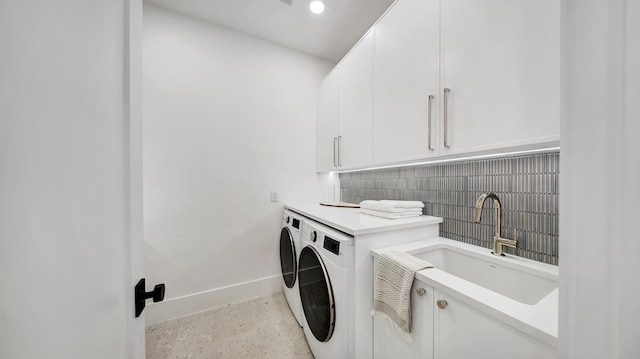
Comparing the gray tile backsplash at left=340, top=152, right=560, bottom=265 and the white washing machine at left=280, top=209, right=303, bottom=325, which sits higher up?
the gray tile backsplash at left=340, top=152, right=560, bottom=265

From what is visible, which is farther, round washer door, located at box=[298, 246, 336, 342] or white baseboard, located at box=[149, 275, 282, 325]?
white baseboard, located at box=[149, 275, 282, 325]

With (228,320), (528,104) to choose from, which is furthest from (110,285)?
(228,320)

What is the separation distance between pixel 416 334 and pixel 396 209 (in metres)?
0.66

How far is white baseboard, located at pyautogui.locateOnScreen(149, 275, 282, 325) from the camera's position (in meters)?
1.70

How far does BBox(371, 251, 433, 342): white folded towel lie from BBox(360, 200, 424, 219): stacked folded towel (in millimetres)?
364

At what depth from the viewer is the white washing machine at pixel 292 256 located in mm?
1620

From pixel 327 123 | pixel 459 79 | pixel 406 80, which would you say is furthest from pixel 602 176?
pixel 327 123

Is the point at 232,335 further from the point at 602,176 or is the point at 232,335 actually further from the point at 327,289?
the point at 602,176

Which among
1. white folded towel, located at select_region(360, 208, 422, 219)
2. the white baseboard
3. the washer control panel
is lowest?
the white baseboard

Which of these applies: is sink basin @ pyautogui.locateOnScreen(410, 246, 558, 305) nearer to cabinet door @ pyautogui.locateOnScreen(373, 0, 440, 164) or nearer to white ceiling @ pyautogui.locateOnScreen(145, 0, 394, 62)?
cabinet door @ pyautogui.locateOnScreen(373, 0, 440, 164)

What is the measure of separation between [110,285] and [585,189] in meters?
0.84

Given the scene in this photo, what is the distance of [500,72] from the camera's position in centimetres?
83

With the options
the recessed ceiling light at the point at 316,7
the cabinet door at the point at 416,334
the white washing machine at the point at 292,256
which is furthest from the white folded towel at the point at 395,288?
the recessed ceiling light at the point at 316,7

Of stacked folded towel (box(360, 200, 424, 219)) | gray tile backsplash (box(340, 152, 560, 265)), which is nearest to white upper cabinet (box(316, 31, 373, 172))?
stacked folded towel (box(360, 200, 424, 219))
